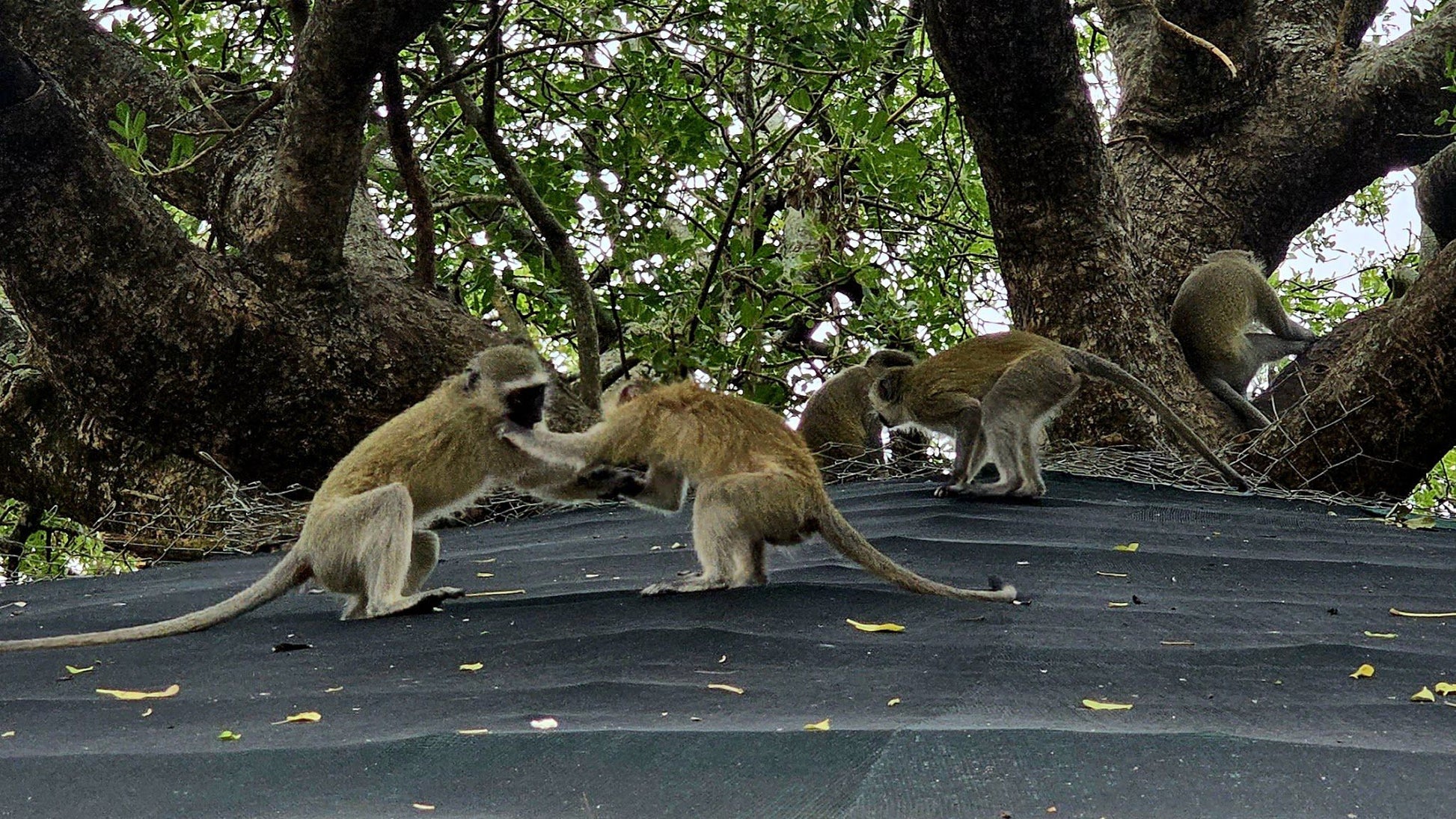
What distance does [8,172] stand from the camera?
569 centimetres

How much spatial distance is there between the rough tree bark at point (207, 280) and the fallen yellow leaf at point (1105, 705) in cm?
447

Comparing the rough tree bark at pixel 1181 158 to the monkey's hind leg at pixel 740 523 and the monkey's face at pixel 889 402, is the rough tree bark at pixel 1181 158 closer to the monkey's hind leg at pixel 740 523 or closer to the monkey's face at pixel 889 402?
the monkey's face at pixel 889 402

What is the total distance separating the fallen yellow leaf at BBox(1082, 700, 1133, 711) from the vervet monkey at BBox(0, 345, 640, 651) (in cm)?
210

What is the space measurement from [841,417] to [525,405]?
3.84m

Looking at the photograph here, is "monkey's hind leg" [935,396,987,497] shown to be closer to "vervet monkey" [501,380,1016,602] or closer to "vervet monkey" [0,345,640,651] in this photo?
"vervet monkey" [501,380,1016,602]

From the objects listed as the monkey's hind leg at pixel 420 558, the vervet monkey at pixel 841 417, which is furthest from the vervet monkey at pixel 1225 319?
the monkey's hind leg at pixel 420 558

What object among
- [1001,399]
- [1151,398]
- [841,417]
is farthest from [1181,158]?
[1001,399]

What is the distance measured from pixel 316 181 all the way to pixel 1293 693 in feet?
16.8

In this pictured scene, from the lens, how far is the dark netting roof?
6.38 feet

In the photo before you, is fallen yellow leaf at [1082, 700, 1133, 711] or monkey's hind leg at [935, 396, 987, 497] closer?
fallen yellow leaf at [1082, 700, 1133, 711]

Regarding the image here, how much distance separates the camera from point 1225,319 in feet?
26.5

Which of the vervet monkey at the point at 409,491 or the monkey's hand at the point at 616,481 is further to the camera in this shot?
the monkey's hand at the point at 616,481

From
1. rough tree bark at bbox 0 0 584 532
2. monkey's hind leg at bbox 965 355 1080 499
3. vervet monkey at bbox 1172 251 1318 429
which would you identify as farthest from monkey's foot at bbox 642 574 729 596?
vervet monkey at bbox 1172 251 1318 429

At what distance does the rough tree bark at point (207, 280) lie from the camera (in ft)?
19.1
